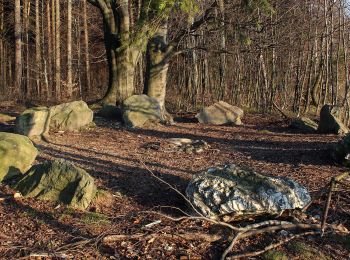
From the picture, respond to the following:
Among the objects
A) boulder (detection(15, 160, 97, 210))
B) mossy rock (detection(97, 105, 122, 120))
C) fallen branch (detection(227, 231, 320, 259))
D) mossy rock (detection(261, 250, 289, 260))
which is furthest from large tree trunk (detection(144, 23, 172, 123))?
mossy rock (detection(261, 250, 289, 260))

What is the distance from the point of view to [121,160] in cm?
755

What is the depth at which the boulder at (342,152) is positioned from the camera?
707 cm

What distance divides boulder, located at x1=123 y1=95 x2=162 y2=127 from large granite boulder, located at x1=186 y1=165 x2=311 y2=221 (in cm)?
620

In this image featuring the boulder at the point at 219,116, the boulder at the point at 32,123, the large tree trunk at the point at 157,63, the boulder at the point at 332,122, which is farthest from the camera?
the large tree trunk at the point at 157,63

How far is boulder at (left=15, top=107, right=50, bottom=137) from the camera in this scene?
9328 millimetres

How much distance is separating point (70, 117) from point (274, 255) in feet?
23.7

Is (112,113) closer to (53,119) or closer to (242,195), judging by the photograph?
(53,119)

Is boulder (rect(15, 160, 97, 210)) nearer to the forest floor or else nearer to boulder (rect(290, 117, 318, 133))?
the forest floor

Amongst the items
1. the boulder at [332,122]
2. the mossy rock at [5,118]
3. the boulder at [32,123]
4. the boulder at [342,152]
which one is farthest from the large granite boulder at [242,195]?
the mossy rock at [5,118]

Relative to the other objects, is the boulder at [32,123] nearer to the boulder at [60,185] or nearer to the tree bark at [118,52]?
the boulder at [60,185]

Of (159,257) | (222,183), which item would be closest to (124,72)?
(222,183)

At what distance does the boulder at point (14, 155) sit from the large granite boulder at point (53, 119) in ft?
8.08

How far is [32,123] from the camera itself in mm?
9383

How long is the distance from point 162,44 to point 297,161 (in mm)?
7213
